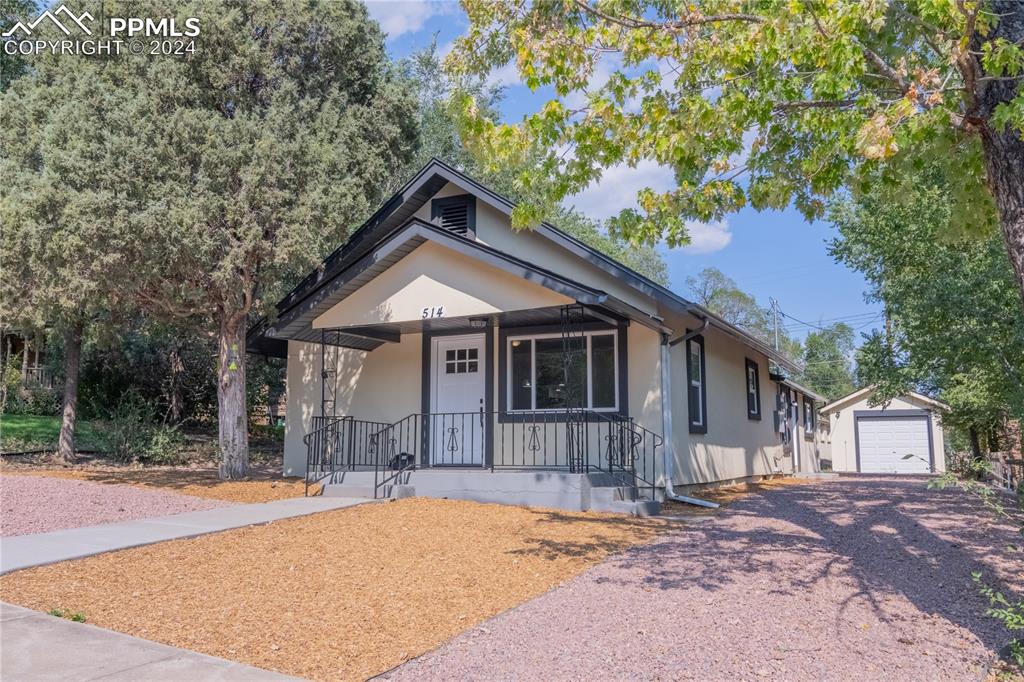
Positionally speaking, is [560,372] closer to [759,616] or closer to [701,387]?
[701,387]

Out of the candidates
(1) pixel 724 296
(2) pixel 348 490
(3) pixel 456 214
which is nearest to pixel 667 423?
(2) pixel 348 490

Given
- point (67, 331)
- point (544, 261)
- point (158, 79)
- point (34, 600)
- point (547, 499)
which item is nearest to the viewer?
point (34, 600)

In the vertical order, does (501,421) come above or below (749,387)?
below

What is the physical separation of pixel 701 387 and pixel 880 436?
56.9ft

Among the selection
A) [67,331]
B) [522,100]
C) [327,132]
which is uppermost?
[327,132]

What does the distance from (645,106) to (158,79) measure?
28.6ft

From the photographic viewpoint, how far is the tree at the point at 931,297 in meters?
9.62

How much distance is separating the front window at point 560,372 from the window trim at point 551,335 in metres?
0.04

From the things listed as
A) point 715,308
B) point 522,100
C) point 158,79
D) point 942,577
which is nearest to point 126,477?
point 158,79

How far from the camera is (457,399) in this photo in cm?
1294

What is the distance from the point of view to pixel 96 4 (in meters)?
12.0

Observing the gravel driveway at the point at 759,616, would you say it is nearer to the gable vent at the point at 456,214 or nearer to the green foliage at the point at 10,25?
the gable vent at the point at 456,214

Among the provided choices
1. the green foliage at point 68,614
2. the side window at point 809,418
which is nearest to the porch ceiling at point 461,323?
the green foliage at point 68,614

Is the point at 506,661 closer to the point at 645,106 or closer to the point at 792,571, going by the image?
the point at 792,571
